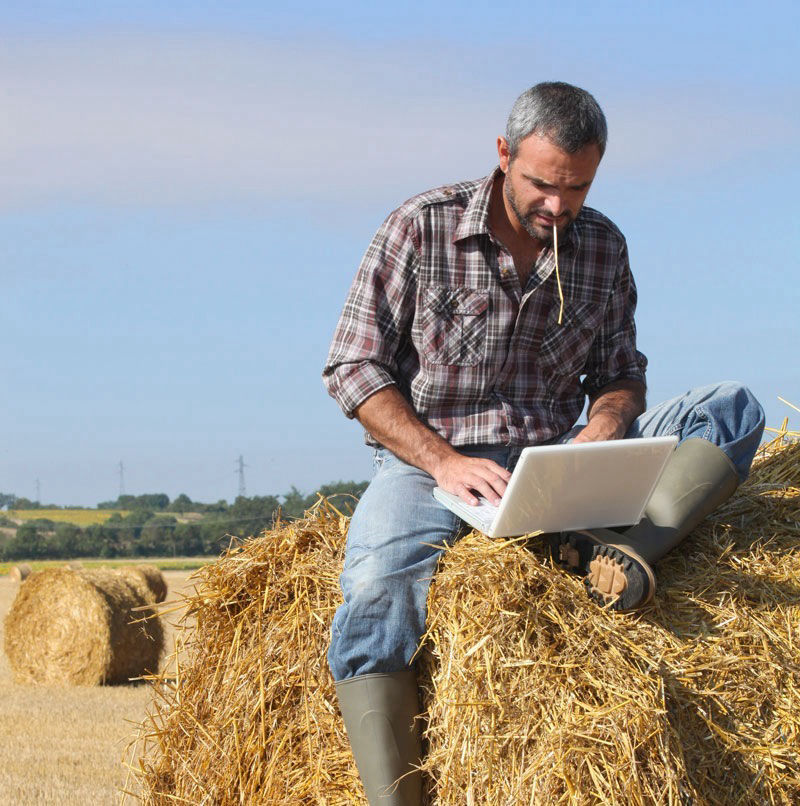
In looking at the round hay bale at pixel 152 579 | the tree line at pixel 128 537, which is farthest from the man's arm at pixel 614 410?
the tree line at pixel 128 537

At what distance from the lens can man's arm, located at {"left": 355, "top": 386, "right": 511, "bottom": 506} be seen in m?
3.09

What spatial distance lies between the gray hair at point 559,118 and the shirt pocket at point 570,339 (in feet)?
1.73

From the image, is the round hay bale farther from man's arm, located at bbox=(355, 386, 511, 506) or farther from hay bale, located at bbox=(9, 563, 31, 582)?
man's arm, located at bbox=(355, 386, 511, 506)

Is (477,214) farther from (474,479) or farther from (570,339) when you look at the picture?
(474,479)

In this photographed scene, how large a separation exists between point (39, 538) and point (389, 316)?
2869 centimetres

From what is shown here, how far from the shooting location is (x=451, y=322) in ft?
11.6

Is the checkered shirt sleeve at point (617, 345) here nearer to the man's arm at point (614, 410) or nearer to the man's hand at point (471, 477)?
the man's arm at point (614, 410)

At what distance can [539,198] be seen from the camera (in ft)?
11.2

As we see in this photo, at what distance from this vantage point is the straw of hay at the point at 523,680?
273cm

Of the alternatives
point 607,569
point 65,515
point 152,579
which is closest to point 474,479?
point 607,569

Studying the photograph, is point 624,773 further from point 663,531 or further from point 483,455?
point 483,455

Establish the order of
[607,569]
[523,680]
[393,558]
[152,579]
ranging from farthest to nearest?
1. [152,579]
2. [393,558]
3. [607,569]
4. [523,680]

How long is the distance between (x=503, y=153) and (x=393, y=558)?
133cm

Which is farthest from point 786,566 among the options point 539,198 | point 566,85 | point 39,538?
point 39,538
